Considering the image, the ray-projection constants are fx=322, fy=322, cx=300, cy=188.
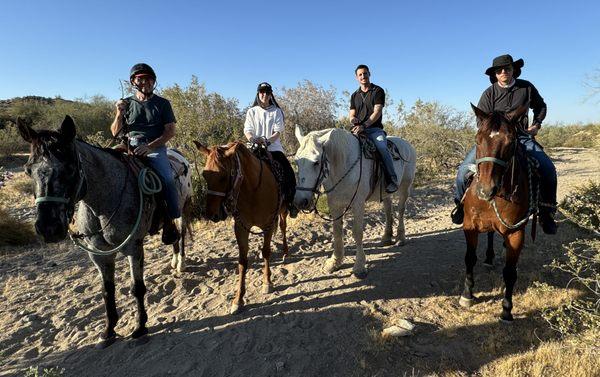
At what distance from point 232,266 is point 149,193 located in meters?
2.44

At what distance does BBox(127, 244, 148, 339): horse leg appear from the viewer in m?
3.60

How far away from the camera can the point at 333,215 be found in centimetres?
491

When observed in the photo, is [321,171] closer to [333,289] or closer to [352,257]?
[333,289]

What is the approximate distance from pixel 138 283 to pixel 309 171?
2.39m

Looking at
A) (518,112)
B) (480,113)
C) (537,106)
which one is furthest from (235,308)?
(537,106)

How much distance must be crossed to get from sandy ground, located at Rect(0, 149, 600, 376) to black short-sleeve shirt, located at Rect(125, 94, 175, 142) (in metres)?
2.40

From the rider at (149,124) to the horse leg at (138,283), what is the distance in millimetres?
594

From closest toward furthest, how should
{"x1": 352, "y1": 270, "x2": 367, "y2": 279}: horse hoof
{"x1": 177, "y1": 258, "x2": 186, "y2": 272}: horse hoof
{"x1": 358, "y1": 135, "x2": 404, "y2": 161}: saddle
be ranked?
{"x1": 352, "y1": 270, "x2": 367, "y2": 279}: horse hoof < {"x1": 358, "y1": 135, "x2": 404, "y2": 161}: saddle < {"x1": 177, "y1": 258, "x2": 186, "y2": 272}: horse hoof

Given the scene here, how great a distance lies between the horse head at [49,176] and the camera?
8.17 ft

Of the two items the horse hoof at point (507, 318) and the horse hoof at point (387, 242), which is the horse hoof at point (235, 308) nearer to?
the horse hoof at point (507, 318)

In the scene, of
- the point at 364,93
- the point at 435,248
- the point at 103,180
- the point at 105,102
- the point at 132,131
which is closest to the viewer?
the point at 103,180

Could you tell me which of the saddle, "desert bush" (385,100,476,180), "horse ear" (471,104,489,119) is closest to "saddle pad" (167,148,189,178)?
the saddle

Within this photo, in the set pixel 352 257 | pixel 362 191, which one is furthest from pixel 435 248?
pixel 362 191

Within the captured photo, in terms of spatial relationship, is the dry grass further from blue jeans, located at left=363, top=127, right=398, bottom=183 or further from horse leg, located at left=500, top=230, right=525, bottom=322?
blue jeans, located at left=363, top=127, right=398, bottom=183
